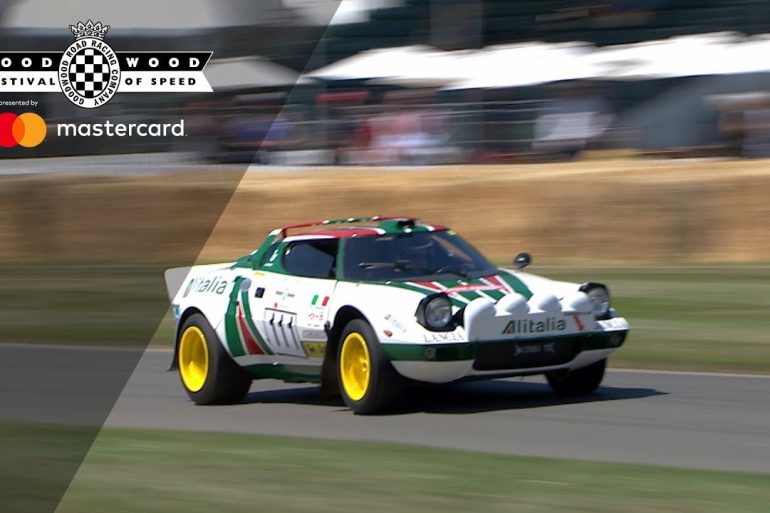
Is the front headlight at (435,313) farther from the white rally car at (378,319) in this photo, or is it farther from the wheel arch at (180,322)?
the wheel arch at (180,322)

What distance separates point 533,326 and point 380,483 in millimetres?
2693

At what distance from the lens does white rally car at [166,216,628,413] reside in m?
8.45

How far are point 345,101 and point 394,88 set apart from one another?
0.85 meters

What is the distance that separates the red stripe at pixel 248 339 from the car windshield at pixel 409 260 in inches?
35.3

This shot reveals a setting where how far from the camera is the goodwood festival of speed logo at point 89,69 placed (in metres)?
18.0

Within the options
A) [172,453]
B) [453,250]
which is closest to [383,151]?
[453,250]

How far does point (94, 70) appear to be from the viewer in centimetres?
1939

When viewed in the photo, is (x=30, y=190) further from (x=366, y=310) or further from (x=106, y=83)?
(x=366, y=310)

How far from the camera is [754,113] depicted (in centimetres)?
1970

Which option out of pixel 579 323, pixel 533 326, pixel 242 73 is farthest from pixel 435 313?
pixel 242 73

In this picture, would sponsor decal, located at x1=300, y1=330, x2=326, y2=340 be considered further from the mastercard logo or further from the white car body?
the mastercard logo

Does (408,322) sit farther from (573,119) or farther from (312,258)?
(573,119)

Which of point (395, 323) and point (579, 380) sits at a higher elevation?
point (395, 323)

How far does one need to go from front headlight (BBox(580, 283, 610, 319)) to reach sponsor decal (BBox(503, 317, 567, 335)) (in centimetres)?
41
